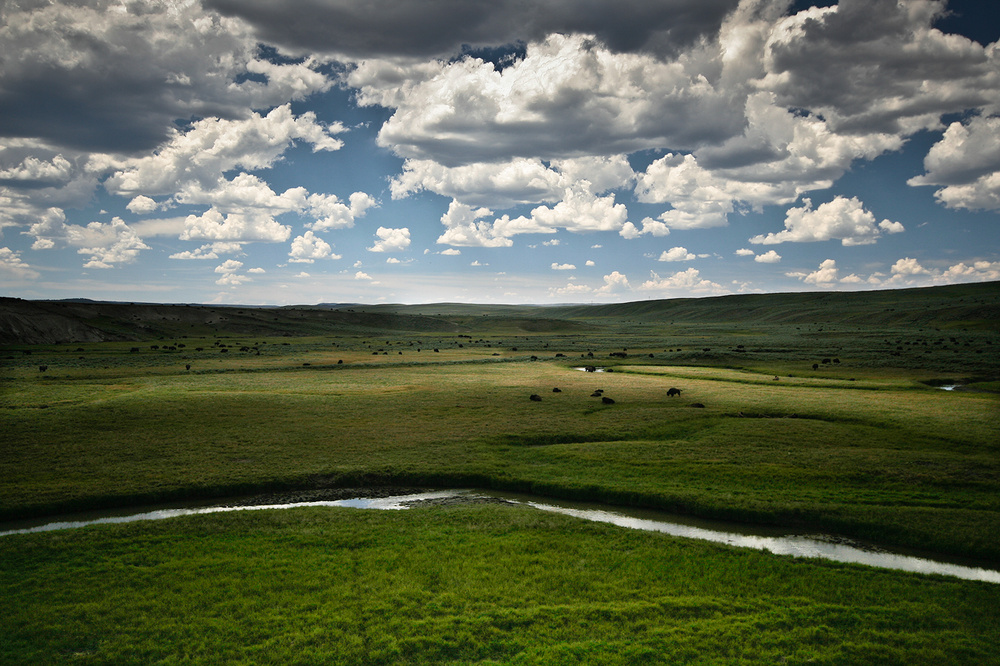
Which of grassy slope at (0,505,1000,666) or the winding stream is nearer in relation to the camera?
grassy slope at (0,505,1000,666)

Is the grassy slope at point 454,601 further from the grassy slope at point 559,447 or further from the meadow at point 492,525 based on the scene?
the grassy slope at point 559,447

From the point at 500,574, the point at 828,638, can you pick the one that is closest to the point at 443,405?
the point at 500,574

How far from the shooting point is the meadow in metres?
13.5

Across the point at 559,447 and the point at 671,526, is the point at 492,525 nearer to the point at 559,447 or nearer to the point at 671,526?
the point at 671,526

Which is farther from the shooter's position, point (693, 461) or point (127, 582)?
point (693, 461)

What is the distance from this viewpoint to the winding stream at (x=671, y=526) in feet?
61.0

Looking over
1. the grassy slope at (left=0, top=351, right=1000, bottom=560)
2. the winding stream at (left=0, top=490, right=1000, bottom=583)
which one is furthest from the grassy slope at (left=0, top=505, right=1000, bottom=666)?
the grassy slope at (left=0, top=351, right=1000, bottom=560)

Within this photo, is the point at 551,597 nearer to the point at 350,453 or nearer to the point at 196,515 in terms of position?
the point at 196,515

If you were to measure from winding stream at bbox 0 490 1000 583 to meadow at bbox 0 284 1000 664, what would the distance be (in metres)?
0.96

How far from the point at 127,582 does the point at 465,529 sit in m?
10.6

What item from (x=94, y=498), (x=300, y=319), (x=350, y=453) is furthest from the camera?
(x=300, y=319)

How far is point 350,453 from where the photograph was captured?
31.0 meters

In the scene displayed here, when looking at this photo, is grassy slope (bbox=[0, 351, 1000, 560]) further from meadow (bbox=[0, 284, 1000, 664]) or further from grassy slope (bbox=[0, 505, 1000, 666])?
grassy slope (bbox=[0, 505, 1000, 666])

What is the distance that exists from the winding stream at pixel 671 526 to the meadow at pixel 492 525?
961 millimetres
